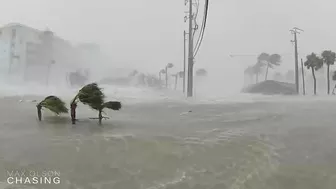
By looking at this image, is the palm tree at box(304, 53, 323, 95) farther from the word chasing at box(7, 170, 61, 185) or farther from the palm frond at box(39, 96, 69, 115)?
the word chasing at box(7, 170, 61, 185)

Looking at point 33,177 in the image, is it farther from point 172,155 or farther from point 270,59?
point 270,59

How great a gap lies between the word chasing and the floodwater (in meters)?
0.08

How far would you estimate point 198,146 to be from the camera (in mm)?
7043

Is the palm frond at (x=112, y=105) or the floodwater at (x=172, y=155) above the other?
the palm frond at (x=112, y=105)

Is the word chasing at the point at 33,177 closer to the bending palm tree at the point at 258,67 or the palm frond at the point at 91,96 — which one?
the palm frond at the point at 91,96

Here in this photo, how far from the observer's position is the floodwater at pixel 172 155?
17.0ft

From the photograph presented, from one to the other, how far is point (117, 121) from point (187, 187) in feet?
19.9

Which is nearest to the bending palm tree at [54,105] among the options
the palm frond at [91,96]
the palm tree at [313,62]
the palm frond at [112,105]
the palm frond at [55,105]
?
the palm frond at [55,105]

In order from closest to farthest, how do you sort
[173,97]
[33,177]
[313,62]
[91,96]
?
[33,177] → [91,96] → [173,97] → [313,62]

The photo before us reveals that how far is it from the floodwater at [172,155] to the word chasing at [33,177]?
8 cm

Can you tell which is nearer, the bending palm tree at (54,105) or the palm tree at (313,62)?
the bending palm tree at (54,105)

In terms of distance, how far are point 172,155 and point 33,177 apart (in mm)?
2351

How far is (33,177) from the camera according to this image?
5.20 metres

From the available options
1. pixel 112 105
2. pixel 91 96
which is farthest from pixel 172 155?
pixel 112 105
